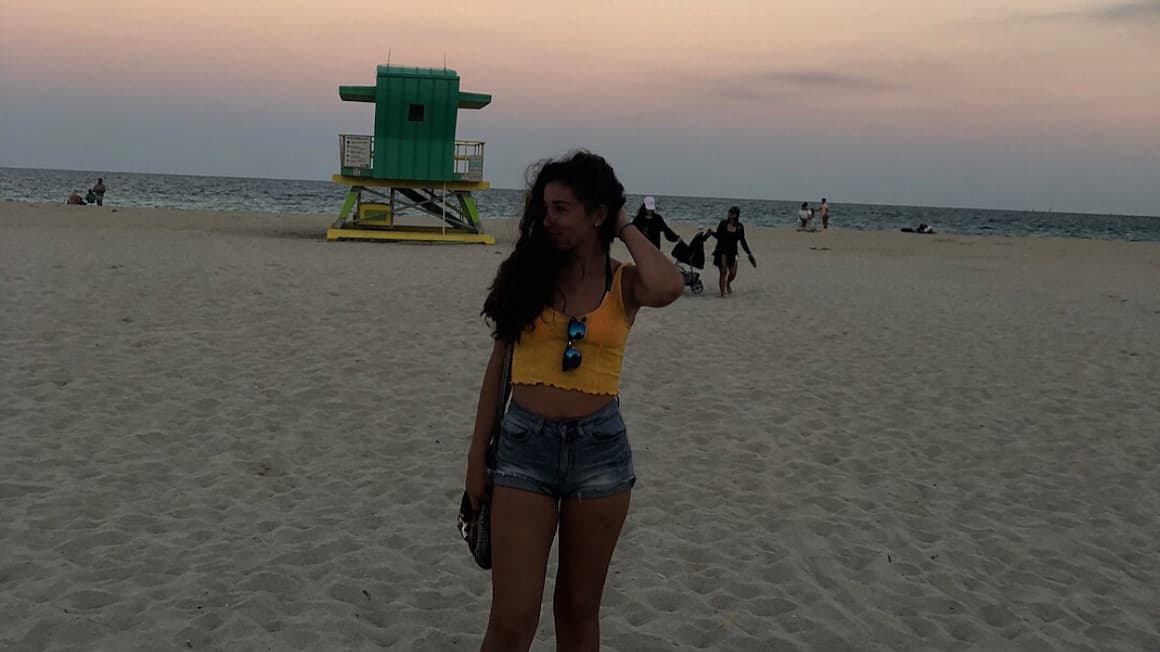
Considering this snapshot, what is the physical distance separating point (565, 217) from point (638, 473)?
3.68 metres

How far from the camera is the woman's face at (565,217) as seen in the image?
105 inches

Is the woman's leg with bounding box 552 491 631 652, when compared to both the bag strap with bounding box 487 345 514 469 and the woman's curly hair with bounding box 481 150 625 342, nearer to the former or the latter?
the bag strap with bounding box 487 345 514 469

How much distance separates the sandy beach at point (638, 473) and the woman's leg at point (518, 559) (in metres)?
1.26

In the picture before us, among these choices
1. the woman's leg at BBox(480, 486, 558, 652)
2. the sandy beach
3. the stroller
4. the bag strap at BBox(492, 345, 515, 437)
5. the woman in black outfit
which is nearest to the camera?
the woman's leg at BBox(480, 486, 558, 652)

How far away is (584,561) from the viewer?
8.93 ft

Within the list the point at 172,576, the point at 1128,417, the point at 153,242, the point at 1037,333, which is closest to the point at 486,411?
the point at 172,576

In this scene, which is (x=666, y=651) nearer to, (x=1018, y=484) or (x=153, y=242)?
(x=1018, y=484)

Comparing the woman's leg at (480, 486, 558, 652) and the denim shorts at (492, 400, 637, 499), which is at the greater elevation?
the denim shorts at (492, 400, 637, 499)

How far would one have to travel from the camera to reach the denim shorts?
103 inches

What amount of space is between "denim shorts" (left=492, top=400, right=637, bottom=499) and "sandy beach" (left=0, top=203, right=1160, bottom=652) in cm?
147

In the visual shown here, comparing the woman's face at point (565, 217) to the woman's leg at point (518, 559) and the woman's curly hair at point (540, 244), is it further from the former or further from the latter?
the woman's leg at point (518, 559)

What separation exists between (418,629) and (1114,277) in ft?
75.2

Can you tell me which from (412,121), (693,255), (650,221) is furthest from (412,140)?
(650,221)

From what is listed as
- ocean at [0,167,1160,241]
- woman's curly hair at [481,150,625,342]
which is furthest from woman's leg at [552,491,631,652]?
ocean at [0,167,1160,241]
